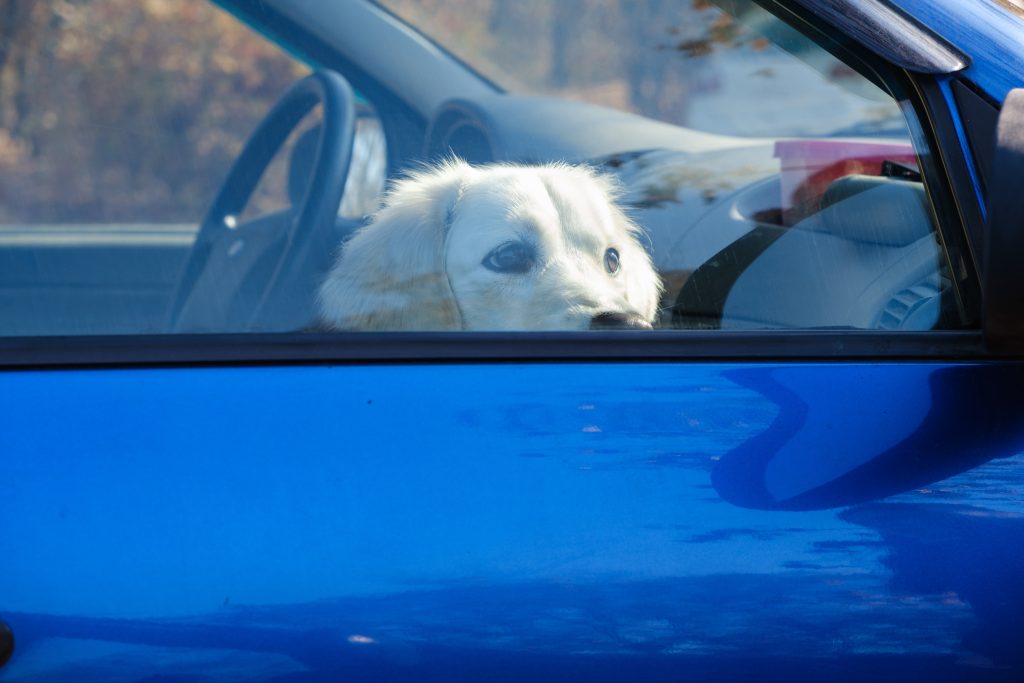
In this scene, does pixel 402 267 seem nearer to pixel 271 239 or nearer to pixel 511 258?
pixel 271 239

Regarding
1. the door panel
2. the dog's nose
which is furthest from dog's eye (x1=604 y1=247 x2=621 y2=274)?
the door panel

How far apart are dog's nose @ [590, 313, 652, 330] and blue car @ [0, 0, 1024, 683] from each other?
0.03 feet

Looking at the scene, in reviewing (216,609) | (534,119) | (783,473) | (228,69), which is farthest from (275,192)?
(783,473)

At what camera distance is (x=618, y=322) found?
1557 millimetres

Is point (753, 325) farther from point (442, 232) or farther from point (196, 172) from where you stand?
point (196, 172)

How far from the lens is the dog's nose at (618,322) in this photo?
150 centimetres

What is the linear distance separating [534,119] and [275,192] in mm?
498

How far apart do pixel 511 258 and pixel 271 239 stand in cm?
45

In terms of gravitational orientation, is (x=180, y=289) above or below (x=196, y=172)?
below

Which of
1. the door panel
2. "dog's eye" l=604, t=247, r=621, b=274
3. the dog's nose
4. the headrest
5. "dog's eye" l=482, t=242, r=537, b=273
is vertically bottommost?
the door panel

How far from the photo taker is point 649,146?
161 centimetres

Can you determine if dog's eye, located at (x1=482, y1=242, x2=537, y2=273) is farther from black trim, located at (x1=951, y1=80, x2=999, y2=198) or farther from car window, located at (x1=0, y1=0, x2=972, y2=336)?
black trim, located at (x1=951, y1=80, x2=999, y2=198)

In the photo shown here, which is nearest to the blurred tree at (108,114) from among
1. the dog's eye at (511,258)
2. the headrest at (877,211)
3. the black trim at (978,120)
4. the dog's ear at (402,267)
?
the dog's ear at (402,267)

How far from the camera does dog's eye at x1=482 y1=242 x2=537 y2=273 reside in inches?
74.9
